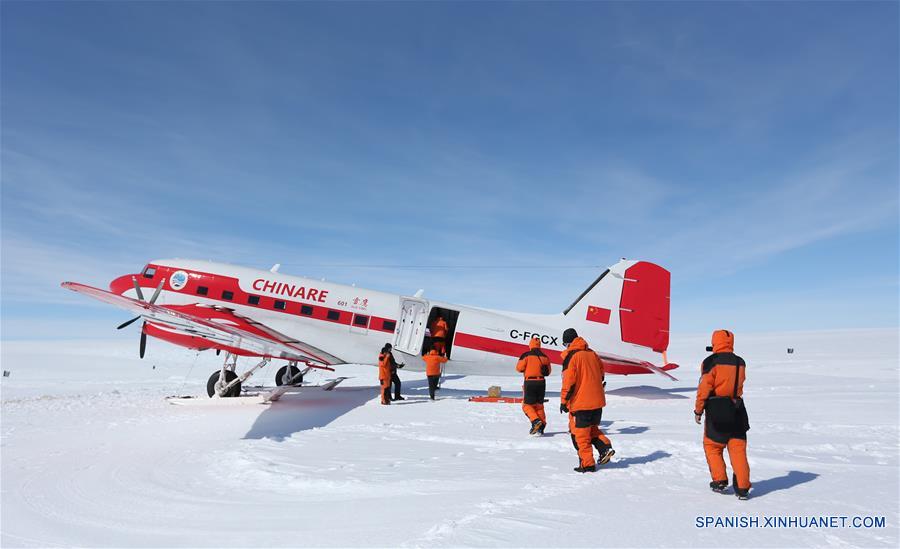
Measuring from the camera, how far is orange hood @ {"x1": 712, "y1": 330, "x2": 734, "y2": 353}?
18.9 ft

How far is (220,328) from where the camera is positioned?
45.0 ft

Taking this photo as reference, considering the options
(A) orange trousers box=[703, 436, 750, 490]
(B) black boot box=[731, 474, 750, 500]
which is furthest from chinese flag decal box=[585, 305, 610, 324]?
(B) black boot box=[731, 474, 750, 500]

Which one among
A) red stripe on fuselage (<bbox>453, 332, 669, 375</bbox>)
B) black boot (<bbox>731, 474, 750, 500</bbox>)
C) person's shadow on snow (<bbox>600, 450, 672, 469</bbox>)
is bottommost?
person's shadow on snow (<bbox>600, 450, 672, 469</bbox>)

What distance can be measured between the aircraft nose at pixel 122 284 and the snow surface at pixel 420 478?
245 inches

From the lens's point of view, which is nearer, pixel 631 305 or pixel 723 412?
pixel 723 412

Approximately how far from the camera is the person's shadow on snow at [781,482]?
579cm

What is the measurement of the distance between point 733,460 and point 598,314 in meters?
12.0

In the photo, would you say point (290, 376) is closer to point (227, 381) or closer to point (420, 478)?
point (227, 381)

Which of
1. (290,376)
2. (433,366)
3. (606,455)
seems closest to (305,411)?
(433,366)

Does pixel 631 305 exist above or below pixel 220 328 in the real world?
above

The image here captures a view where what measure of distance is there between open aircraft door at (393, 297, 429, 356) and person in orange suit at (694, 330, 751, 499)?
12.5 metres

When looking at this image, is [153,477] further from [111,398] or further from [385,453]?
[111,398]

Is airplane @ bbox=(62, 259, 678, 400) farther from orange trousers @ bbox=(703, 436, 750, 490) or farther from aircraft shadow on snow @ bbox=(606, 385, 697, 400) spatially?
orange trousers @ bbox=(703, 436, 750, 490)

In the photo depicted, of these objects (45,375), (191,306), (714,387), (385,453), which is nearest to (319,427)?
(385,453)
